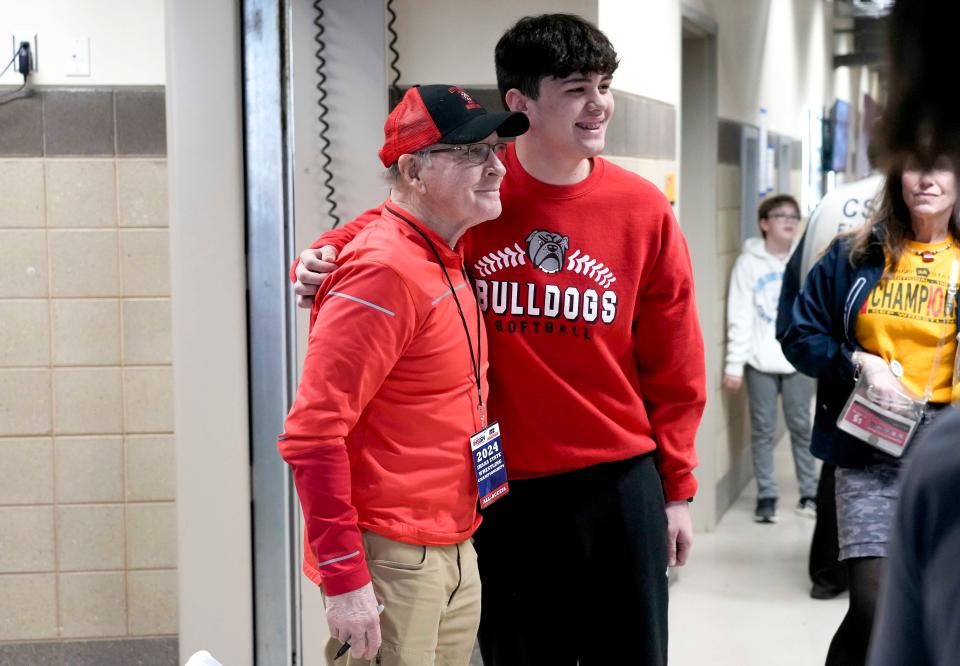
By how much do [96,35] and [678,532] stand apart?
235 cm

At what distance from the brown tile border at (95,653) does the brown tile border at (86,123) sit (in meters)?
1.52

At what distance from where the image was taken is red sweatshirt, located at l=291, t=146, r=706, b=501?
2.22 m

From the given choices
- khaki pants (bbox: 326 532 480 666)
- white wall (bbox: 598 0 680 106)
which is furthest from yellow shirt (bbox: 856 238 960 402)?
khaki pants (bbox: 326 532 480 666)

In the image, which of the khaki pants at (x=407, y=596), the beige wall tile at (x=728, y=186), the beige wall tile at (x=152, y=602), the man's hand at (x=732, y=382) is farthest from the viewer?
the man's hand at (x=732, y=382)

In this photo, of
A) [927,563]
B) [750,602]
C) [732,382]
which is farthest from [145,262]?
[927,563]

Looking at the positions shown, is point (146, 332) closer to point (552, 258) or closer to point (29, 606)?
point (29, 606)

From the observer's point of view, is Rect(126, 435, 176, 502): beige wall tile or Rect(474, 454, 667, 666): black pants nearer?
Rect(474, 454, 667, 666): black pants

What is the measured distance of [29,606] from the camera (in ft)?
12.2

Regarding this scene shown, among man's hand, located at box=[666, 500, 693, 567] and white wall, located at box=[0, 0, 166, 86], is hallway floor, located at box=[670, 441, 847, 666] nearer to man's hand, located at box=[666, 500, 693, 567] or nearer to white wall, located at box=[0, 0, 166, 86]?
man's hand, located at box=[666, 500, 693, 567]

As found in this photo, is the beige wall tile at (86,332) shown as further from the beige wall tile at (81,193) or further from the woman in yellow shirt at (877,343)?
the woman in yellow shirt at (877,343)

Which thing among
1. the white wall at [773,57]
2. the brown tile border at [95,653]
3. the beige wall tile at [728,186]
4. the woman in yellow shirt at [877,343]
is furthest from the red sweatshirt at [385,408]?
the beige wall tile at [728,186]

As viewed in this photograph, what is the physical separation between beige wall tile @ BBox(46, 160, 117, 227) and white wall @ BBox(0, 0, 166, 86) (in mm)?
248

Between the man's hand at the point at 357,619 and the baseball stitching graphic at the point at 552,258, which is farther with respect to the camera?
the baseball stitching graphic at the point at 552,258

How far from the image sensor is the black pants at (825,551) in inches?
178
